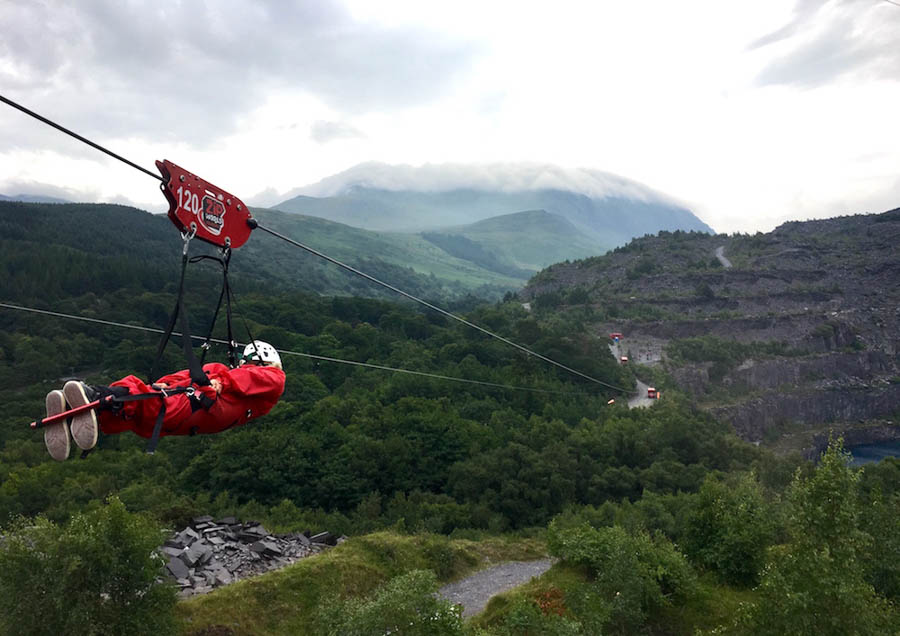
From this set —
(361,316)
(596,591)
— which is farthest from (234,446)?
(361,316)

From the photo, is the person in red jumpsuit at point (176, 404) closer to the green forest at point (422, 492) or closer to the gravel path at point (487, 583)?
the green forest at point (422, 492)

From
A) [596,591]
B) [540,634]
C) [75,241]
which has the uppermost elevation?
[75,241]

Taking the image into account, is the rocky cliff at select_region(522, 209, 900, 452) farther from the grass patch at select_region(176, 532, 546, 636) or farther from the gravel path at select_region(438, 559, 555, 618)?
the grass patch at select_region(176, 532, 546, 636)

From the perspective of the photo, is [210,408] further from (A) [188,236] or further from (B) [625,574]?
(B) [625,574]

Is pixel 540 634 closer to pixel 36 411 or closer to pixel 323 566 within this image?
pixel 323 566

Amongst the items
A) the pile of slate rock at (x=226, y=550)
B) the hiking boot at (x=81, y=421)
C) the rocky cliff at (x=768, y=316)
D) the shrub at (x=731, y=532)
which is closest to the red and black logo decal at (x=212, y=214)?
the hiking boot at (x=81, y=421)

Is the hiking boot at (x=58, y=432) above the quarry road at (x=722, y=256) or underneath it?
underneath

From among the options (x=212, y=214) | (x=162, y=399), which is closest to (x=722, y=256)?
(x=212, y=214)
